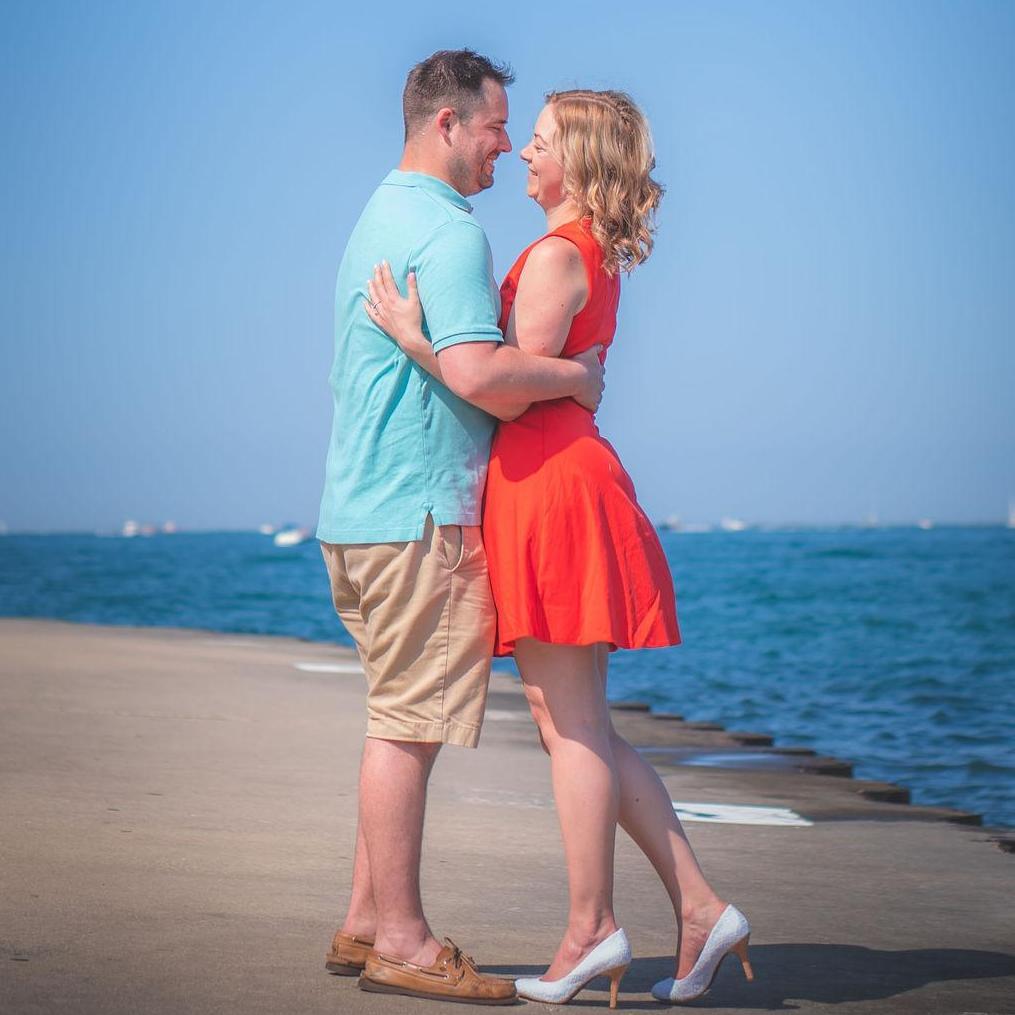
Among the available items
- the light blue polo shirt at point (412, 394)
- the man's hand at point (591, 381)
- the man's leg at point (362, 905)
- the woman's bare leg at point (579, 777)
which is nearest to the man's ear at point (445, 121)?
the light blue polo shirt at point (412, 394)

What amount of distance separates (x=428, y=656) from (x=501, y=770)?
11.7 feet

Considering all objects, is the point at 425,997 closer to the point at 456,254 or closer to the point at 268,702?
the point at 456,254

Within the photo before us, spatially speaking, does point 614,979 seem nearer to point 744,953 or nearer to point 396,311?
point 744,953

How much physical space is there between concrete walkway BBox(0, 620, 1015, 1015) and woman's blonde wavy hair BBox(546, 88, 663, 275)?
168 centimetres

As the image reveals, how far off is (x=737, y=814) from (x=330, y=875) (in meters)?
2.26

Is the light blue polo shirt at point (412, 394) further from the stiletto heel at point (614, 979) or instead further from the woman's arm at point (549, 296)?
the stiletto heel at point (614, 979)

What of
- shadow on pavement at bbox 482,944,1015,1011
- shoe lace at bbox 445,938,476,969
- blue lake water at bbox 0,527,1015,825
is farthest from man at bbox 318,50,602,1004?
blue lake water at bbox 0,527,1015,825

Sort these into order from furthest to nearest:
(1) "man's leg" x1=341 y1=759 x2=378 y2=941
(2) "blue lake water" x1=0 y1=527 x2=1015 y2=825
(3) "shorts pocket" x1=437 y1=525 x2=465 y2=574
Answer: (2) "blue lake water" x1=0 y1=527 x2=1015 y2=825 < (1) "man's leg" x1=341 y1=759 x2=378 y2=941 < (3) "shorts pocket" x1=437 y1=525 x2=465 y2=574

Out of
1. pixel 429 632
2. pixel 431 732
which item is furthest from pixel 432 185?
pixel 431 732

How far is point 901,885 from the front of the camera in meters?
4.60

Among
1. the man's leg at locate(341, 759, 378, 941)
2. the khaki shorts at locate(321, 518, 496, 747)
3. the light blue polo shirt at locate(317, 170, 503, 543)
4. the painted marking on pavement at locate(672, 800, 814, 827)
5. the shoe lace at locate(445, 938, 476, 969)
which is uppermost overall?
the light blue polo shirt at locate(317, 170, 503, 543)

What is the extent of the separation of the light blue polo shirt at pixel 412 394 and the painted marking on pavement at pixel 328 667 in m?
7.77

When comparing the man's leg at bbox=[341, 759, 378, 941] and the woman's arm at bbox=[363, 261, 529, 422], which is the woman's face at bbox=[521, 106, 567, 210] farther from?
the man's leg at bbox=[341, 759, 378, 941]

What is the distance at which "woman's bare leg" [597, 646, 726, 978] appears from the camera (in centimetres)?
322
